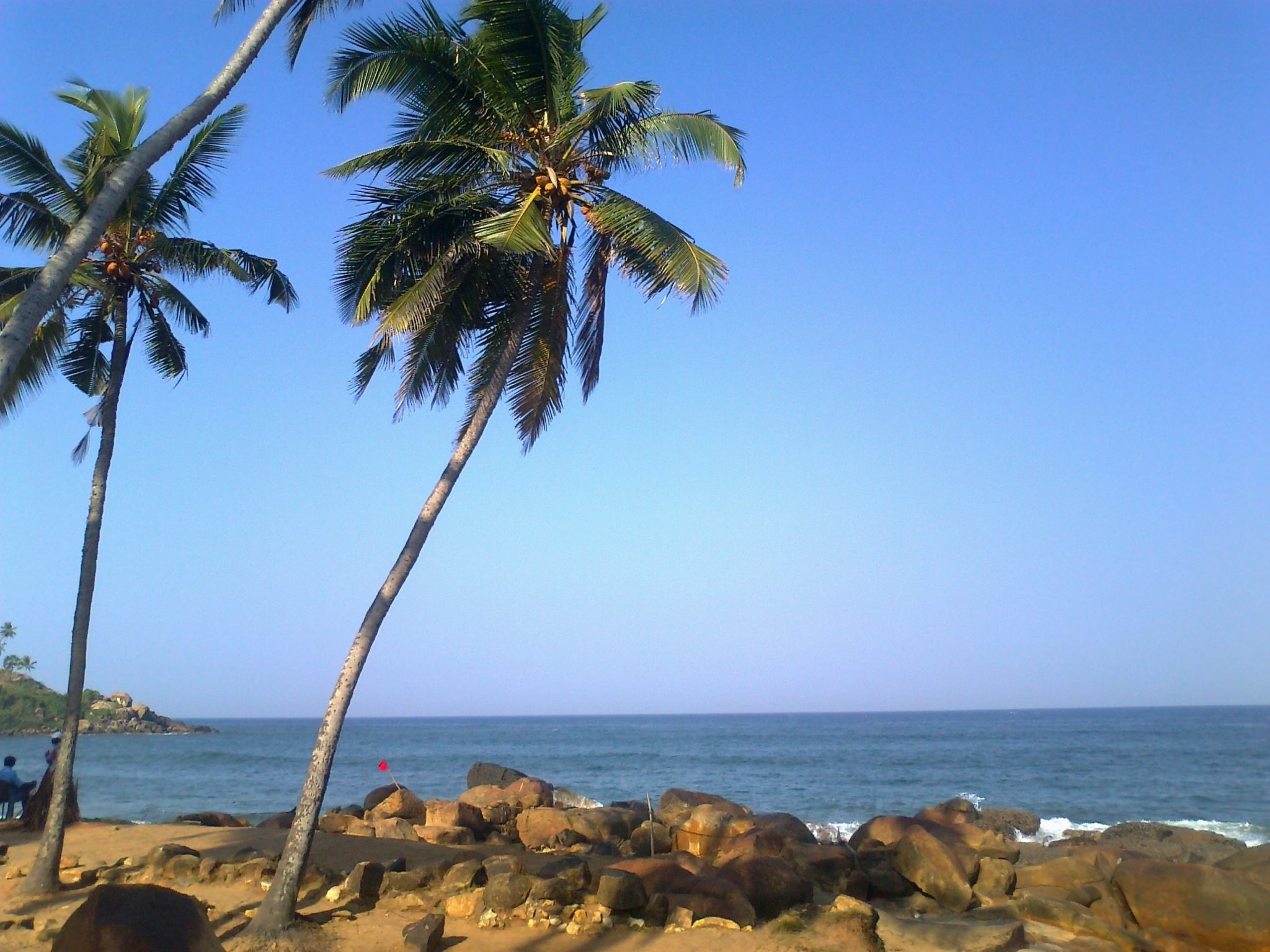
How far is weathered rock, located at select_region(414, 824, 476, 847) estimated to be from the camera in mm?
15969

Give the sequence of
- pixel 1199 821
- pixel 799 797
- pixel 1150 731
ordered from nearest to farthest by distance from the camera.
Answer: pixel 1199 821 → pixel 799 797 → pixel 1150 731

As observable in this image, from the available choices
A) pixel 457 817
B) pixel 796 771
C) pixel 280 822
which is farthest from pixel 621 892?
pixel 796 771

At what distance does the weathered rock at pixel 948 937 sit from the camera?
8.86m

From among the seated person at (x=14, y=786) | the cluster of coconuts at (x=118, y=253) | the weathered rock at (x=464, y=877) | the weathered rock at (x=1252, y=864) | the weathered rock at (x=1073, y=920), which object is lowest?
the weathered rock at (x=1073, y=920)

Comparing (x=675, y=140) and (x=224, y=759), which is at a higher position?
(x=675, y=140)

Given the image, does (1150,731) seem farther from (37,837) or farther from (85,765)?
(37,837)

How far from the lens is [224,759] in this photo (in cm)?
5638

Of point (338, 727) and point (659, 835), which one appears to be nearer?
point (338, 727)

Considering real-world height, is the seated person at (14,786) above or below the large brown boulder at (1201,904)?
above

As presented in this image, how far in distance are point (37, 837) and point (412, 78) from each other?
12109 millimetres

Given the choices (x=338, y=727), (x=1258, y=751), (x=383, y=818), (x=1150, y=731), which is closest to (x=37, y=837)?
(x=383, y=818)

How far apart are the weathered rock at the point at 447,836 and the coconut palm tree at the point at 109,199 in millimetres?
11206

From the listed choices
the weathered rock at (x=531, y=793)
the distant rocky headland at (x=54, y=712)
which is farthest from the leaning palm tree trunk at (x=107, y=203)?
the distant rocky headland at (x=54, y=712)

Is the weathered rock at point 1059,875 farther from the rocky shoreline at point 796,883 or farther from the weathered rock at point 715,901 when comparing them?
the weathered rock at point 715,901
